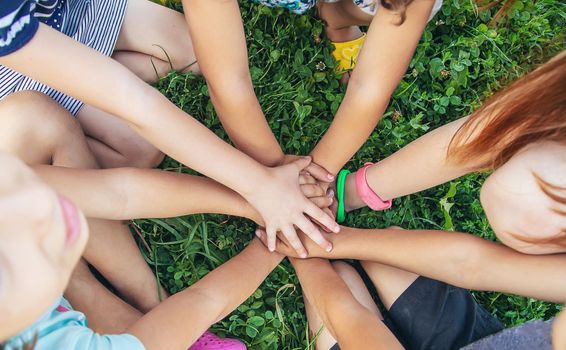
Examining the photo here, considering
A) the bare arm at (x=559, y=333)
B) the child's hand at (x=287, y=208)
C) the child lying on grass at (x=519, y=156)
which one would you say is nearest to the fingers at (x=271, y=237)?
the child's hand at (x=287, y=208)

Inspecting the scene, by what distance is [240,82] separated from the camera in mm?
1304

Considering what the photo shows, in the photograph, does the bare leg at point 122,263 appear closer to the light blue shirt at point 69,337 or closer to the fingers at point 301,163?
the light blue shirt at point 69,337

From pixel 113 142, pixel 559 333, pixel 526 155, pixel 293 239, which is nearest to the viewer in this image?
pixel 559 333

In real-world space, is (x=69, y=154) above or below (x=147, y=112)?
below

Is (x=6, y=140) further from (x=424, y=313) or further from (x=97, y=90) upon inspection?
(x=424, y=313)

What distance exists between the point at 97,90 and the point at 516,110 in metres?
0.80

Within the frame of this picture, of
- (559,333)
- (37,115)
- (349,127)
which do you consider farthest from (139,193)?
(559,333)

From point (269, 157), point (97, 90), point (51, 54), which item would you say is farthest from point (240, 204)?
point (51, 54)

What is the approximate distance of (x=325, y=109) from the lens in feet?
5.37

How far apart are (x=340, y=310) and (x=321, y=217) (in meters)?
0.22

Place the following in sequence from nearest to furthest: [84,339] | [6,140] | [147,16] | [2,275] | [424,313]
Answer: [2,275]
[84,339]
[6,140]
[424,313]
[147,16]

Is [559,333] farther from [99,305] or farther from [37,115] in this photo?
[37,115]

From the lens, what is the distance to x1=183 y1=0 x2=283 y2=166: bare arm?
47.1 inches

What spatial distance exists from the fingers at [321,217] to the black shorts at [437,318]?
0.23 meters
